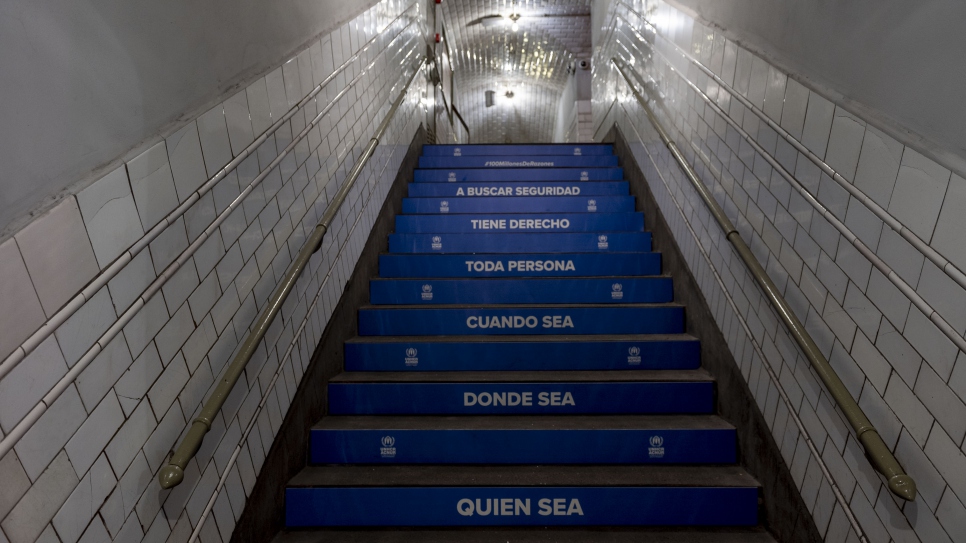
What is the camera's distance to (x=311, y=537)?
1896 millimetres

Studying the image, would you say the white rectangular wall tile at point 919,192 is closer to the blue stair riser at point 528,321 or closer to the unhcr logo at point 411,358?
the blue stair riser at point 528,321

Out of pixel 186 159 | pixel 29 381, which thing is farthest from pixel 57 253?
pixel 186 159

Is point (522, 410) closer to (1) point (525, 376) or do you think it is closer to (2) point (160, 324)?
(1) point (525, 376)

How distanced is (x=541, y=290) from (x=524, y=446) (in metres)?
1.02

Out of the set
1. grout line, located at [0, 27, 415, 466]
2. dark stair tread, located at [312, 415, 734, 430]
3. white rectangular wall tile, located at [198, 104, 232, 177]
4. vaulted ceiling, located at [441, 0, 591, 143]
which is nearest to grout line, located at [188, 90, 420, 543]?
dark stair tread, located at [312, 415, 734, 430]

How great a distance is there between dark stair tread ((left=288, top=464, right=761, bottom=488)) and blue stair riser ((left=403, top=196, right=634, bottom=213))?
2166 millimetres

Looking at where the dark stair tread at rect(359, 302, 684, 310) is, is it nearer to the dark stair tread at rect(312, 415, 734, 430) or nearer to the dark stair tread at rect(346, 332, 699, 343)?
the dark stair tread at rect(346, 332, 699, 343)

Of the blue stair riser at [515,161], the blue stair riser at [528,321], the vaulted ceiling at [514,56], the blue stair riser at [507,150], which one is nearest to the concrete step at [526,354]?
the blue stair riser at [528,321]

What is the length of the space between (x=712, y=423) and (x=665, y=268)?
3.84ft

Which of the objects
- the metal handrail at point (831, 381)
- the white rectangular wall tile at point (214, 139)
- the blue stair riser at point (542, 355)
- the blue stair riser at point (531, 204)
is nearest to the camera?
the metal handrail at point (831, 381)

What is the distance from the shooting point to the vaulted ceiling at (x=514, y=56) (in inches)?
373

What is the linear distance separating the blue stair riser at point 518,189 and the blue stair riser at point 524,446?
2276mm

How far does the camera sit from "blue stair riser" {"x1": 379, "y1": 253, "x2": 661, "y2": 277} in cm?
321

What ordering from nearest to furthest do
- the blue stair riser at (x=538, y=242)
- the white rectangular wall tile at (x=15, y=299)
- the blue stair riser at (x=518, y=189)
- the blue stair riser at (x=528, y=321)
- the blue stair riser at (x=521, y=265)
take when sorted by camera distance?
the white rectangular wall tile at (x=15, y=299), the blue stair riser at (x=528, y=321), the blue stair riser at (x=521, y=265), the blue stair riser at (x=538, y=242), the blue stair riser at (x=518, y=189)
